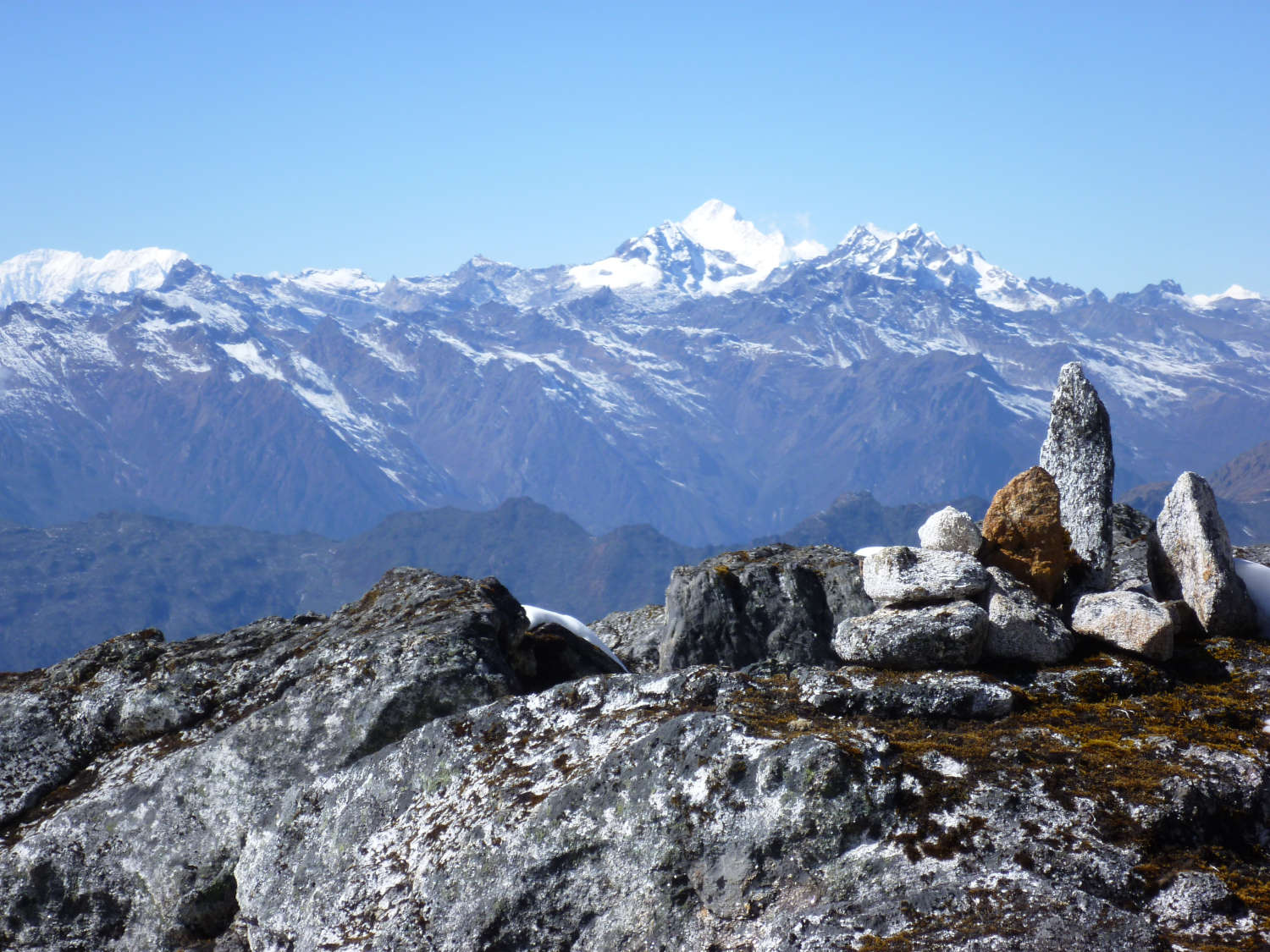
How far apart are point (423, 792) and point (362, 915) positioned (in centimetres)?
128

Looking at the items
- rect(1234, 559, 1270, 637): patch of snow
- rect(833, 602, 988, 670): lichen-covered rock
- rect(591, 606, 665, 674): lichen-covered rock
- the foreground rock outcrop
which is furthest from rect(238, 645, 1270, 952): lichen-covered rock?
rect(591, 606, 665, 674): lichen-covered rock

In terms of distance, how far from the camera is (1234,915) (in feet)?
23.6

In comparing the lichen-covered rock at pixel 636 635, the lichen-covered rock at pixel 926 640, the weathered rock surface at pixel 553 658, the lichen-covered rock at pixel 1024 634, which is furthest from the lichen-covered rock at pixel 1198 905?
the lichen-covered rock at pixel 636 635

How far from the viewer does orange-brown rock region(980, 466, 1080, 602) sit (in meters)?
14.2

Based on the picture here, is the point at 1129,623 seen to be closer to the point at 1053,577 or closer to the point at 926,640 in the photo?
the point at 1053,577

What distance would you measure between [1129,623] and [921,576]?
2.43m

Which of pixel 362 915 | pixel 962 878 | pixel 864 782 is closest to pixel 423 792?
pixel 362 915

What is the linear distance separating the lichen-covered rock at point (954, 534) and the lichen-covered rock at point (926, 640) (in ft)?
6.26

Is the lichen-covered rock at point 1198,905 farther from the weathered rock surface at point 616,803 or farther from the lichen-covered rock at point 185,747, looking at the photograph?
the lichen-covered rock at point 185,747

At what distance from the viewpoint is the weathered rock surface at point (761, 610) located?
15.7 m

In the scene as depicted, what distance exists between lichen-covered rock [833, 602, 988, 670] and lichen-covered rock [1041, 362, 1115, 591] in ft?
13.5

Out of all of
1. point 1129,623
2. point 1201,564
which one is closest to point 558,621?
point 1129,623

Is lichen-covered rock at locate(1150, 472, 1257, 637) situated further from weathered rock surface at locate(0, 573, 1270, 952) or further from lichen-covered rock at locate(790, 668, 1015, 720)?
lichen-covered rock at locate(790, 668, 1015, 720)

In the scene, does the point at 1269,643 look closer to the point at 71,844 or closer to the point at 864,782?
the point at 864,782
